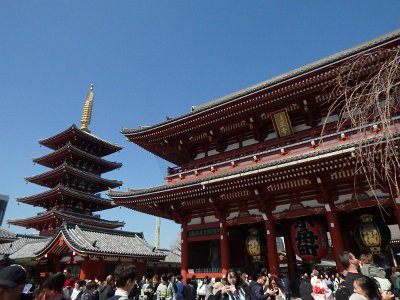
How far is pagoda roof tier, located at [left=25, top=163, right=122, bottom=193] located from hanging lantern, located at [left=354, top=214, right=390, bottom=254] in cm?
2610

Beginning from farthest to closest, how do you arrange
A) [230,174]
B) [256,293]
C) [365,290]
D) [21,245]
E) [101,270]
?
1. [21,245]
2. [101,270]
3. [230,174]
4. [256,293]
5. [365,290]

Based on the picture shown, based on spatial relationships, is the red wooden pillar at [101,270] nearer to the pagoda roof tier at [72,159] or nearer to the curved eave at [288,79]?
the curved eave at [288,79]

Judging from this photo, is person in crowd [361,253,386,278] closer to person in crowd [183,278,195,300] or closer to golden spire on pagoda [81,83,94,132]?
person in crowd [183,278,195,300]

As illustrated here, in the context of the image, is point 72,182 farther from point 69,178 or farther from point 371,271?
point 371,271

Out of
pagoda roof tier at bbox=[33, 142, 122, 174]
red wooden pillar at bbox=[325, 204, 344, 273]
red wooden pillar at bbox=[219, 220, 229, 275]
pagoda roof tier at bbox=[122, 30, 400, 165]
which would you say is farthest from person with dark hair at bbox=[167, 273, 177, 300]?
pagoda roof tier at bbox=[33, 142, 122, 174]

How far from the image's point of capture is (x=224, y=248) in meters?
13.1

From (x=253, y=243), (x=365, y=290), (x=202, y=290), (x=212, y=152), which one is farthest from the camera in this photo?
(x=212, y=152)

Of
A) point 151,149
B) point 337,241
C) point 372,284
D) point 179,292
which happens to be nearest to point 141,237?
point 151,149

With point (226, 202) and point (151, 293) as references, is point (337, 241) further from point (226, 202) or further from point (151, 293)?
point (151, 293)

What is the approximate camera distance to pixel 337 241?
427 inches

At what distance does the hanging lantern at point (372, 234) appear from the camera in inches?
424

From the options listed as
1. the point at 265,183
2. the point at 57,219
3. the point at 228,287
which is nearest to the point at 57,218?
the point at 57,219

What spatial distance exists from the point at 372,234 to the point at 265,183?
4.36 metres

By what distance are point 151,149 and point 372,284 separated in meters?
14.7
